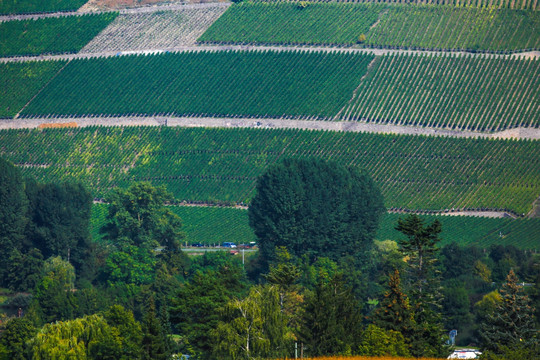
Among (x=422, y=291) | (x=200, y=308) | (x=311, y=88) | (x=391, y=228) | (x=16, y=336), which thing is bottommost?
(x=16, y=336)

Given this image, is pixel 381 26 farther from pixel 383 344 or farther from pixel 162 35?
pixel 383 344

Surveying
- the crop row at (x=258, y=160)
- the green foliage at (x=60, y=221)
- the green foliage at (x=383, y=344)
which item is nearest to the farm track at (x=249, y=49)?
the crop row at (x=258, y=160)

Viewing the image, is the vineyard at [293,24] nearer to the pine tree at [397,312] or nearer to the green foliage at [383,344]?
the pine tree at [397,312]

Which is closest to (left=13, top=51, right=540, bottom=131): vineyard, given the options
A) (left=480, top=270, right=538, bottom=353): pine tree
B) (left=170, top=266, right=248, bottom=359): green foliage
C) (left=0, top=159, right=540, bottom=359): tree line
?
(left=0, top=159, right=540, bottom=359): tree line

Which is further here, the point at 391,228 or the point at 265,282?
the point at 391,228

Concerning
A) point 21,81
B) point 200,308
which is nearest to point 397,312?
point 200,308

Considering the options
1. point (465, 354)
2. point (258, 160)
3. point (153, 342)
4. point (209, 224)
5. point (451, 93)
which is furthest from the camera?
point (451, 93)

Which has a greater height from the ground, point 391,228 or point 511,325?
point 391,228

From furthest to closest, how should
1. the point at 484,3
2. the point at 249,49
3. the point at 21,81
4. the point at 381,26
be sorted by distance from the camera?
the point at 21,81 → the point at 249,49 → the point at 484,3 → the point at 381,26
